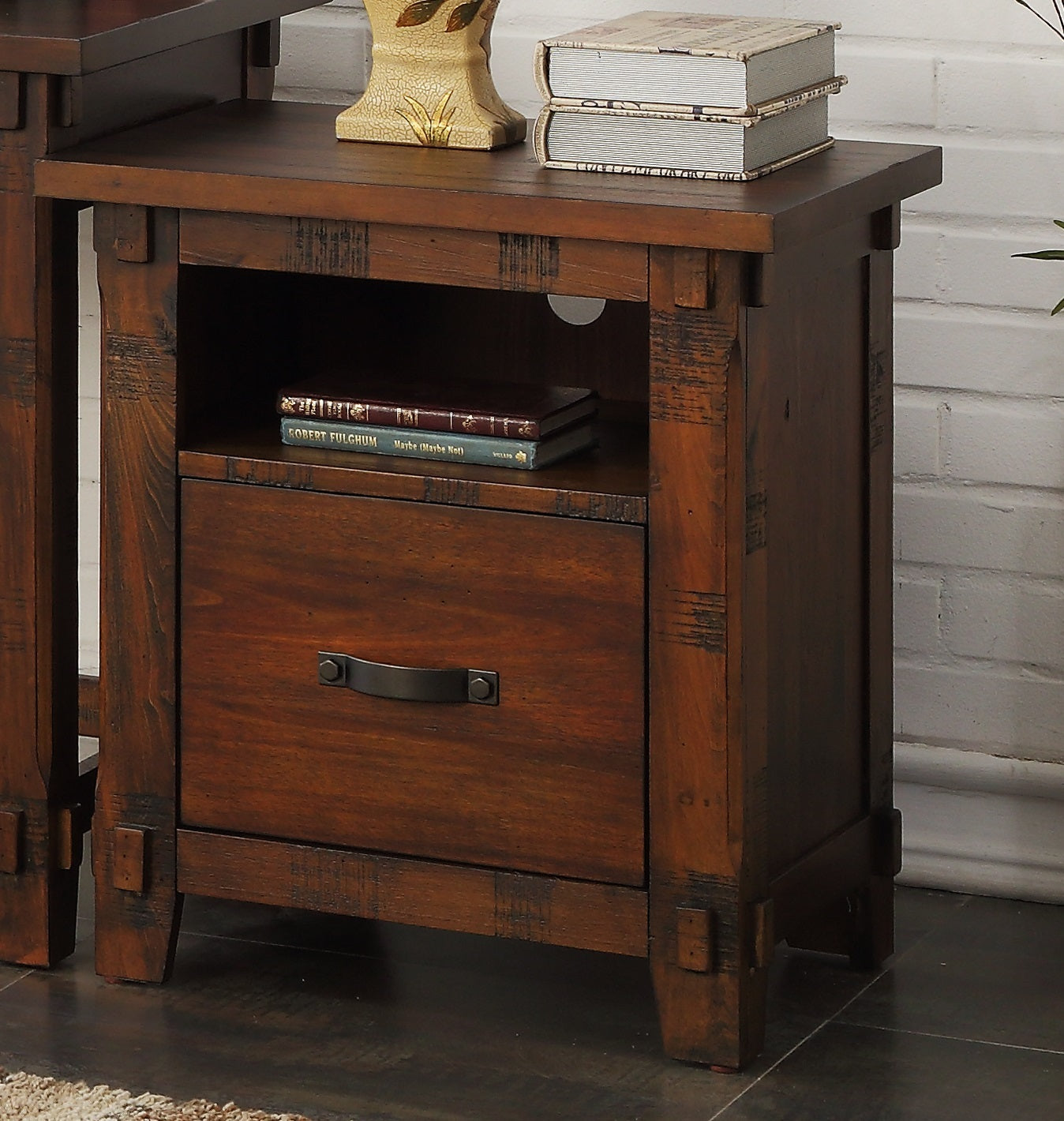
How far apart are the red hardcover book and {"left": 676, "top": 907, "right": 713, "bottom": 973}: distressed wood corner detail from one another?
0.39m

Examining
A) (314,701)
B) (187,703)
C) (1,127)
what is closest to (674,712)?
(314,701)

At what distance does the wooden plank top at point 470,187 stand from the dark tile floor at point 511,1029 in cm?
67

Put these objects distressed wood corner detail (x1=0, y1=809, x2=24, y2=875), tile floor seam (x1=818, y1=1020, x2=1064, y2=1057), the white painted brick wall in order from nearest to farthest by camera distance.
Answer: tile floor seam (x1=818, y1=1020, x2=1064, y2=1057)
distressed wood corner detail (x1=0, y1=809, x2=24, y2=875)
the white painted brick wall

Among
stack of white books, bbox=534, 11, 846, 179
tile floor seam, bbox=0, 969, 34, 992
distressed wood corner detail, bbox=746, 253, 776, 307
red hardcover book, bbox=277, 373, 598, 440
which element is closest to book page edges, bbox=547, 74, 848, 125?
stack of white books, bbox=534, 11, 846, 179

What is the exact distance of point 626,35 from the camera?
5.92 ft

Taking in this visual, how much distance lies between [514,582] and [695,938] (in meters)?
0.31

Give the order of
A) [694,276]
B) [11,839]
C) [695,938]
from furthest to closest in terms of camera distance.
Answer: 1. [11,839]
2. [695,938]
3. [694,276]

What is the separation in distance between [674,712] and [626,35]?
0.53m

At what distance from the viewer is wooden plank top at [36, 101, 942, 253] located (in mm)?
1679

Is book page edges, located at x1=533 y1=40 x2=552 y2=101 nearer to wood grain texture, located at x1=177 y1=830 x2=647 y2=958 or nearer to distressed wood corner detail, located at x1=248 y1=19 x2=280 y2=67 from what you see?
distressed wood corner detail, located at x1=248 y1=19 x2=280 y2=67

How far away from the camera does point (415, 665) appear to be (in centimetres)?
186

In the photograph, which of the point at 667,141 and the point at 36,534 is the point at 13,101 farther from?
the point at 667,141

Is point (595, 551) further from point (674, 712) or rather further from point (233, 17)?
point (233, 17)

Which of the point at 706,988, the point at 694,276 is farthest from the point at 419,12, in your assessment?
the point at 706,988
